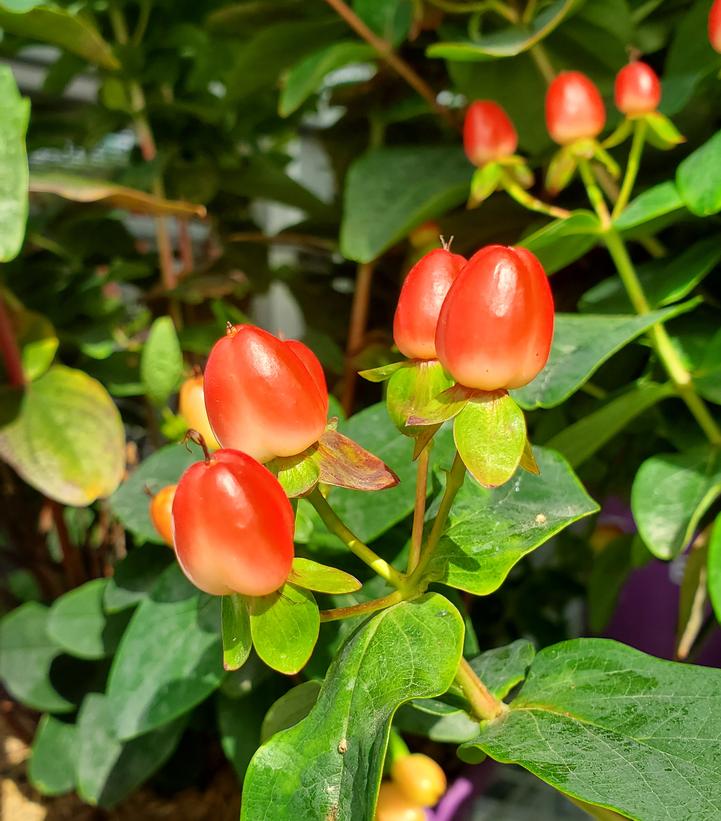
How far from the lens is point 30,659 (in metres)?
0.63

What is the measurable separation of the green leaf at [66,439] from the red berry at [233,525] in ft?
1.00

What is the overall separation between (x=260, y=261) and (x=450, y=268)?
543 millimetres

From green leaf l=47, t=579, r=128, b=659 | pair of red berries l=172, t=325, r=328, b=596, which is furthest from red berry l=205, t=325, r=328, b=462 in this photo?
green leaf l=47, t=579, r=128, b=659

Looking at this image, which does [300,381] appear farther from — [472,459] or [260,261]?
[260,261]

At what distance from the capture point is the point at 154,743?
509 millimetres

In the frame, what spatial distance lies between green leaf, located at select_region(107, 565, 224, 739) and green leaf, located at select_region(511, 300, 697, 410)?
0.21 m

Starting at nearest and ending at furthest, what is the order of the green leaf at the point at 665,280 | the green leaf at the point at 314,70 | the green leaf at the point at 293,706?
1. the green leaf at the point at 293,706
2. the green leaf at the point at 665,280
3. the green leaf at the point at 314,70

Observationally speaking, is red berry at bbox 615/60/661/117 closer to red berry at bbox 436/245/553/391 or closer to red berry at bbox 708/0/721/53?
red berry at bbox 708/0/721/53

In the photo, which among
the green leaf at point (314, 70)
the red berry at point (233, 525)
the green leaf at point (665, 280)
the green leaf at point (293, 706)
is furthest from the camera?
the green leaf at point (314, 70)

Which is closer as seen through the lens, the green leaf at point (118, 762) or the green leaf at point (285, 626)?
the green leaf at point (285, 626)

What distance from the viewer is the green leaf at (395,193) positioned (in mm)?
527

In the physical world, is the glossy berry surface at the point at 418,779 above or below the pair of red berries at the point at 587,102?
below

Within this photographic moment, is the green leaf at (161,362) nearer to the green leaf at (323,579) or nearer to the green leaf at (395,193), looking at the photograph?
the green leaf at (395,193)

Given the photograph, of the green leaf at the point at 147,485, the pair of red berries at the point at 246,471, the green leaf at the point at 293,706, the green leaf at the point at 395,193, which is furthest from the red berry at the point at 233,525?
the green leaf at the point at 395,193
